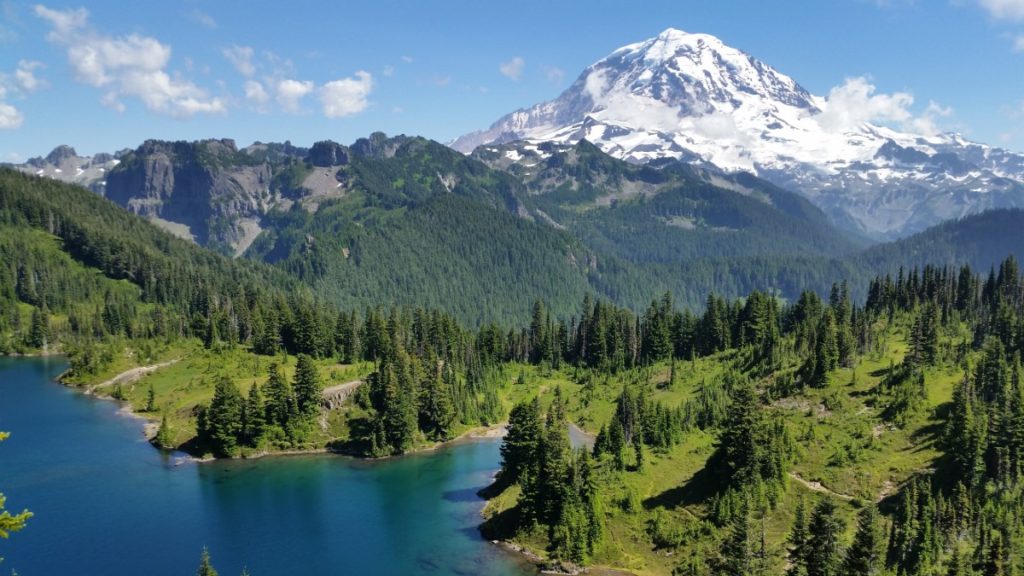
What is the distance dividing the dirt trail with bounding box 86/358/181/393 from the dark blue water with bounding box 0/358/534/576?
2662 cm

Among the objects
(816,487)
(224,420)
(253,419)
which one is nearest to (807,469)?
(816,487)

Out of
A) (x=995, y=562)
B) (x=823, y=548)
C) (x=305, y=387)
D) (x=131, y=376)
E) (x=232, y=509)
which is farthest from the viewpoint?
(x=131, y=376)

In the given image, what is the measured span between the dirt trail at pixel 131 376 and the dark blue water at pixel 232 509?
26.6 meters

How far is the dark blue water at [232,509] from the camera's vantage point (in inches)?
4053

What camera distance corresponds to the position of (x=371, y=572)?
101 meters

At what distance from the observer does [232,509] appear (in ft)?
403

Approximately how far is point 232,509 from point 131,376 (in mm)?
89954

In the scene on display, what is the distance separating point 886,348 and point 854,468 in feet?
181

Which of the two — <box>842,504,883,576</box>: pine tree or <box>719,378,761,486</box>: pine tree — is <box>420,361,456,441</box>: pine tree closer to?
<box>719,378,761,486</box>: pine tree

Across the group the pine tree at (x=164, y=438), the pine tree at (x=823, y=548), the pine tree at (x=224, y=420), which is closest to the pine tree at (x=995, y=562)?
the pine tree at (x=823, y=548)

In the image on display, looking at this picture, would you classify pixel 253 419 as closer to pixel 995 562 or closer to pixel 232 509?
pixel 232 509

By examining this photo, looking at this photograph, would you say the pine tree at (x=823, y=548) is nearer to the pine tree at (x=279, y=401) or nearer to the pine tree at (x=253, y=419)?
the pine tree at (x=279, y=401)

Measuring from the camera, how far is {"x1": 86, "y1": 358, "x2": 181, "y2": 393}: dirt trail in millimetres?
193750

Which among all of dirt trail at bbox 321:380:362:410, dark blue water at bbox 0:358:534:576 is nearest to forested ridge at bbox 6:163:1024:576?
dirt trail at bbox 321:380:362:410
